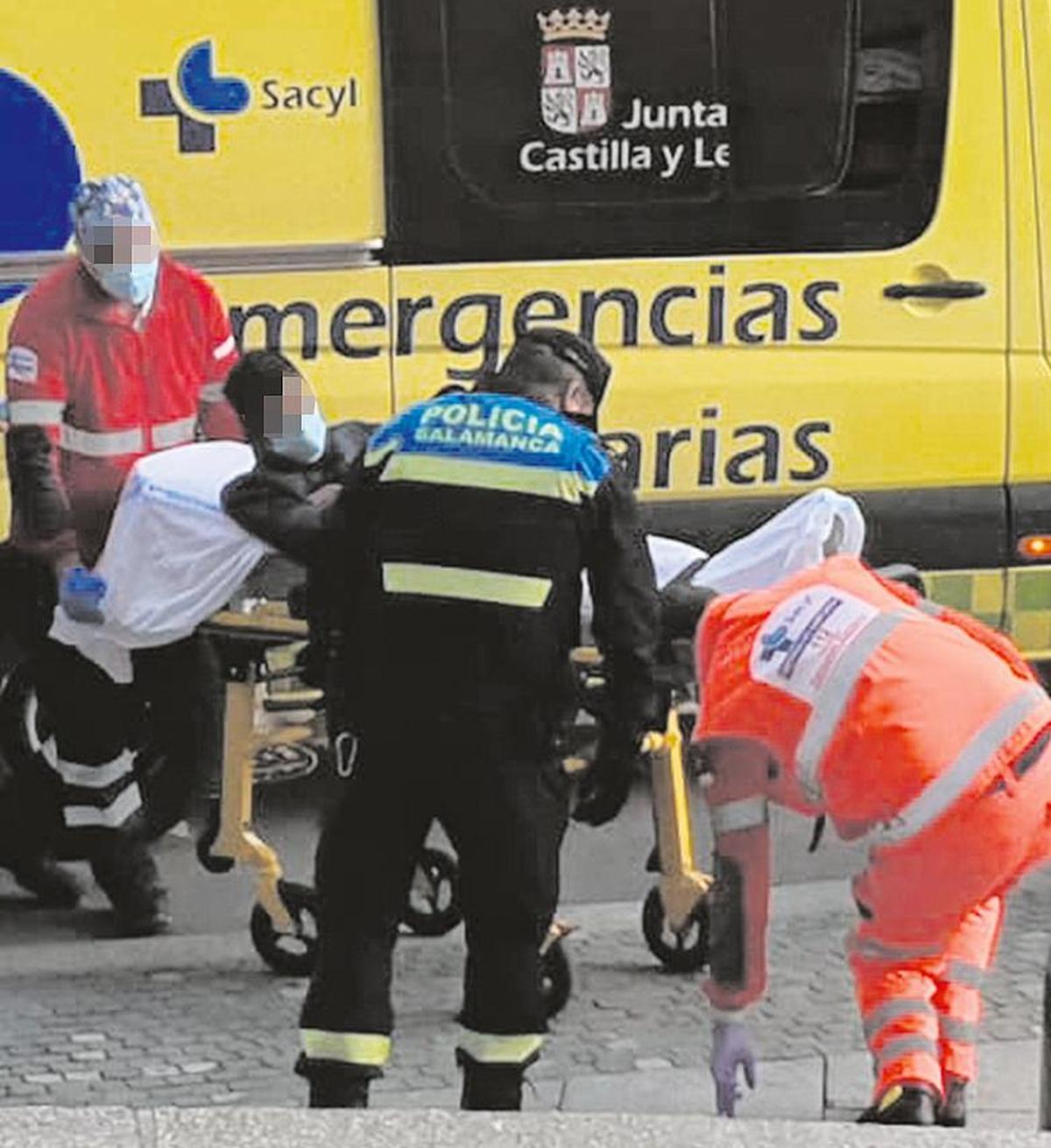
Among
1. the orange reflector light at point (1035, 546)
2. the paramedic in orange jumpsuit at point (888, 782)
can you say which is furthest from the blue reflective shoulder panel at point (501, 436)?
the orange reflector light at point (1035, 546)

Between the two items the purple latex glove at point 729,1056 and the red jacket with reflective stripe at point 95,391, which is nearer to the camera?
the purple latex glove at point 729,1056

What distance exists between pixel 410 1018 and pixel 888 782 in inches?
65.9

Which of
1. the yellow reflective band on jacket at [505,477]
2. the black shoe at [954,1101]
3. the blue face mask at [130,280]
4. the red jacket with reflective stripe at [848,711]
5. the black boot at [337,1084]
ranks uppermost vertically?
the yellow reflective band on jacket at [505,477]

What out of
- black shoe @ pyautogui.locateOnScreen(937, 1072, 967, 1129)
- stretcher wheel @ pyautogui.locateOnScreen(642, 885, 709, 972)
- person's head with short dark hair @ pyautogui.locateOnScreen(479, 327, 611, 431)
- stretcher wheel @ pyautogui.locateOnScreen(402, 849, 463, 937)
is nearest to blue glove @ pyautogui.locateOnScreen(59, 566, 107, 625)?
stretcher wheel @ pyautogui.locateOnScreen(402, 849, 463, 937)

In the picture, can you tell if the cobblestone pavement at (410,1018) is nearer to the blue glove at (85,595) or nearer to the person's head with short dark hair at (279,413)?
the blue glove at (85,595)

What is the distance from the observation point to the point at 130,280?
6629mm

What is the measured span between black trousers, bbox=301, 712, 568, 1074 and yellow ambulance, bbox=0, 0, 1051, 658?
2233 mm

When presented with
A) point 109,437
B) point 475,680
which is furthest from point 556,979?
point 109,437

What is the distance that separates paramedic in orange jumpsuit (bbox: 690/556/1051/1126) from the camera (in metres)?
4.49

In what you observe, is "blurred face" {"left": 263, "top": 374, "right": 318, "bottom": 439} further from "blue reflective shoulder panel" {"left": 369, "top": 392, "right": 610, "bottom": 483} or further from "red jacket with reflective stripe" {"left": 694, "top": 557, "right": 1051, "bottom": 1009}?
"red jacket with reflective stripe" {"left": 694, "top": 557, "right": 1051, "bottom": 1009}

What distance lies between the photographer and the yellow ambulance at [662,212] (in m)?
→ 6.85

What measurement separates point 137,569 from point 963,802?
227 cm

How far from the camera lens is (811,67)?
23.5 feet

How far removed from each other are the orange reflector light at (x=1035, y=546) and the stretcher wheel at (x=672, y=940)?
167cm
